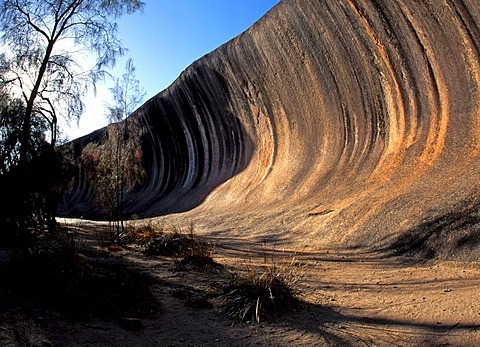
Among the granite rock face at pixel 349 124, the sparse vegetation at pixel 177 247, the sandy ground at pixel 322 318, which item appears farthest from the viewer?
the granite rock face at pixel 349 124

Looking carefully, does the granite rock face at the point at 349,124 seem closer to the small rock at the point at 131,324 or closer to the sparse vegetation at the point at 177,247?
the sparse vegetation at the point at 177,247

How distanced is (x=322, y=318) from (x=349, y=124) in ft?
24.2

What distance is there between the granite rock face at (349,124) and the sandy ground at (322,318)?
1300 mm

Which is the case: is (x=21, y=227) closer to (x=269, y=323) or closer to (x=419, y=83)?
(x=269, y=323)

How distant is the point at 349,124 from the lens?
10258 millimetres

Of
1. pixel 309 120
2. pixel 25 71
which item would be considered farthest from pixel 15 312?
pixel 309 120

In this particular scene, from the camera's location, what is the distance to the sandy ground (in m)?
3.10

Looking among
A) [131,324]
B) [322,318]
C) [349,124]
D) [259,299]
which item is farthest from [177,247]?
[349,124]

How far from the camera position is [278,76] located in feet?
40.8

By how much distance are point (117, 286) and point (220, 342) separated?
1.29m

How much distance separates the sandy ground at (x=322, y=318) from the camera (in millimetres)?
3100

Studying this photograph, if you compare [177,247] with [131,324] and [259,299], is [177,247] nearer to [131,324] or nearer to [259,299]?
[259,299]

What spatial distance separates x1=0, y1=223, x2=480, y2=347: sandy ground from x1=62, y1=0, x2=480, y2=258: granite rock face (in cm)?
130

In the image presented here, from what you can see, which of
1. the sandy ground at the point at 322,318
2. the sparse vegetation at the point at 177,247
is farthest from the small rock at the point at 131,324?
the sparse vegetation at the point at 177,247
